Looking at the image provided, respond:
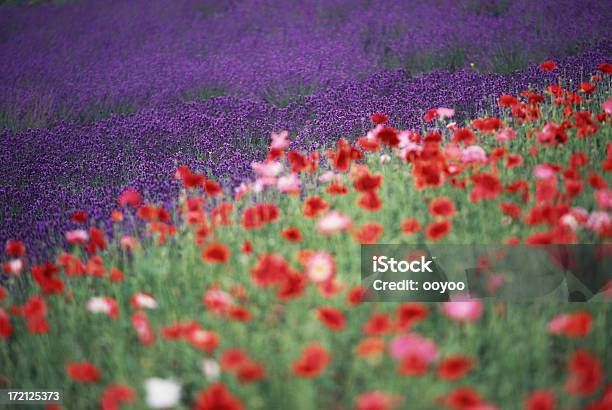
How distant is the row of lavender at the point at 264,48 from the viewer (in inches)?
207

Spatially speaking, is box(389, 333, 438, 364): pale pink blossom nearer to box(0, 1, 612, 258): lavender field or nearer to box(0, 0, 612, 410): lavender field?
box(0, 0, 612, 410): lavender field

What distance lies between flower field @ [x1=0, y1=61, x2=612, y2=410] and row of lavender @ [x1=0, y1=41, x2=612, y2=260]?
3.12 ft

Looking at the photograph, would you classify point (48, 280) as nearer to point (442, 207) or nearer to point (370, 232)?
point (370, 232)

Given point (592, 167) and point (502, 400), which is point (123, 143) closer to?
point (592, 167)

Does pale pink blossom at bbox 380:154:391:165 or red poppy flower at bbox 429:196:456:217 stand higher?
pale pink blossom at bbox 380:154:391:165

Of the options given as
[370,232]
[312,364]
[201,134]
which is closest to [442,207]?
[370,232]

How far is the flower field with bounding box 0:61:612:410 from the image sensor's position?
4.38ft

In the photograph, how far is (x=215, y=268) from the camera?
79.7 inches

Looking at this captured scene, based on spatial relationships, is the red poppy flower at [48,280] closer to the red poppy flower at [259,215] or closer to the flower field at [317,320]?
the flower field at [317,320]

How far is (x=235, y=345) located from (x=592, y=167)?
1743 mm

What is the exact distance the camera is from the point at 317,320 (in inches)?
64.6

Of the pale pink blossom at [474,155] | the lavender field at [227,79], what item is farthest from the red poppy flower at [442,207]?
the lavender field at [227,79]

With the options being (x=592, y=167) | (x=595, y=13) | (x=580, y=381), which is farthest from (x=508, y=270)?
(x=595, y=13)

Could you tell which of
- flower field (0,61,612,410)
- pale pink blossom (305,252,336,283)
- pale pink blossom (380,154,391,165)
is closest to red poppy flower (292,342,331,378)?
flower field (0,61,612,410)
